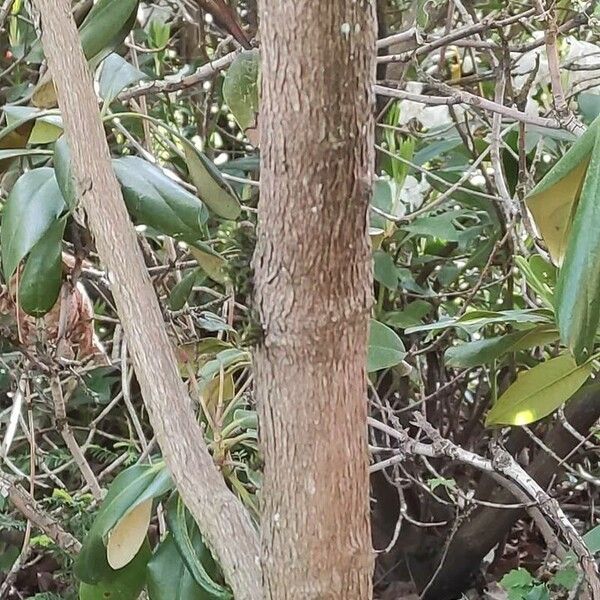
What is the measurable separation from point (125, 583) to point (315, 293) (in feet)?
1.37

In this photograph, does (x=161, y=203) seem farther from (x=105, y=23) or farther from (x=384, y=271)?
(x=384, y=271)

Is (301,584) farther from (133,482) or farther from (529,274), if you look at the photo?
(529,274)

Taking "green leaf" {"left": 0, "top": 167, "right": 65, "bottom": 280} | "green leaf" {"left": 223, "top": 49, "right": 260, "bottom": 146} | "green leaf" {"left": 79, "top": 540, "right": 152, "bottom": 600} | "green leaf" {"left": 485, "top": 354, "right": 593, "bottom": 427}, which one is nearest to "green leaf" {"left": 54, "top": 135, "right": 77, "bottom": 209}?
"green leaf" {"left": 0, "top": 167, "right": 65, "bottom": 280}

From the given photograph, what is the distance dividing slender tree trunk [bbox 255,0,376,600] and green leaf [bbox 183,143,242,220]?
300 millimetres

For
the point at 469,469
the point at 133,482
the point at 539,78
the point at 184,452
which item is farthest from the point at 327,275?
the point at 469,469

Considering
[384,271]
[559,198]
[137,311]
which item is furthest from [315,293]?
[384,271]

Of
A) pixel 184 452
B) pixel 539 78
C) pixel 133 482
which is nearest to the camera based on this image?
pixel 184 452

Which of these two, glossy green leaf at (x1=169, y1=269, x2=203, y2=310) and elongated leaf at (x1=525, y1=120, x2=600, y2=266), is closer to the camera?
elongated leaf at (x1=525, y1=120, x2=600, y2=266)

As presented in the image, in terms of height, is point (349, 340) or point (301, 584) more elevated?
point (349, 340)

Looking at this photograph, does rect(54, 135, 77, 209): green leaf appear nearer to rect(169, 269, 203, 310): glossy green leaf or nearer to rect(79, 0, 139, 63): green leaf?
rect(79, 0, 139, 63): green leaf

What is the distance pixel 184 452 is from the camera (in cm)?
48

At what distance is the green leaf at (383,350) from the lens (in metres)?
0.80

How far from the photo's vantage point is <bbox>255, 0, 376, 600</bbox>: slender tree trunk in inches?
14.8

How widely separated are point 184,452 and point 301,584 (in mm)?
99
